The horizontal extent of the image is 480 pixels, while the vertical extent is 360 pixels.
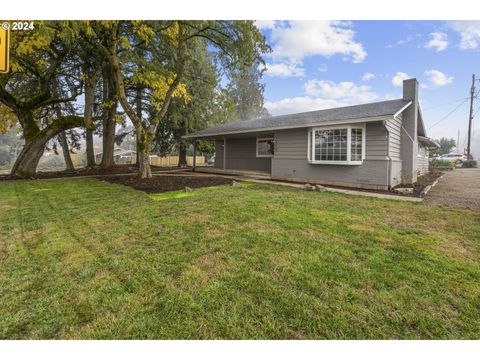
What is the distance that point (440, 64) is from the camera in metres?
9.29

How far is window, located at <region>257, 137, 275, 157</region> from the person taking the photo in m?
13.1

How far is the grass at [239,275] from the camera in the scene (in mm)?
1765

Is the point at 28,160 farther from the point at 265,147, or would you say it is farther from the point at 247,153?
the point at 265,147

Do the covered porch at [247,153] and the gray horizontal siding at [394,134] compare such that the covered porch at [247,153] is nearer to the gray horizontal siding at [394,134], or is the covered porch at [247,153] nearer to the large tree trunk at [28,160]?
the gray horizontal siding at [394,134]

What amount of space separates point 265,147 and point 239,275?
1141cm

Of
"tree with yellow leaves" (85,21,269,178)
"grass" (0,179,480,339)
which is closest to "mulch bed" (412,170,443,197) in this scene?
"grass" (0,179,480,339)

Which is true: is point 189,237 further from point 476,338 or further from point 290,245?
point 476,338

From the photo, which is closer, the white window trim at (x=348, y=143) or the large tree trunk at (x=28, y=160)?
the white window trim at (x=348, y=143)

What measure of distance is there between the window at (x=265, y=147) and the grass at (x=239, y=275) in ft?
28.5

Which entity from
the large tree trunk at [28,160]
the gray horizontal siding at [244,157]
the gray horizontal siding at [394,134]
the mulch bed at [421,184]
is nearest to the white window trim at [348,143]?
the gray horizontal siding at [394,134]

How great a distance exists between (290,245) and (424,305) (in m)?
1.48

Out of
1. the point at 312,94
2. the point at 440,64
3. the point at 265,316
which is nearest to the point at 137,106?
the point at 312,94

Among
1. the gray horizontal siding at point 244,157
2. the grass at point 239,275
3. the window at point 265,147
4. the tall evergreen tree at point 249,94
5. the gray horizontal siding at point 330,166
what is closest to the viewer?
the grass at point 239,275

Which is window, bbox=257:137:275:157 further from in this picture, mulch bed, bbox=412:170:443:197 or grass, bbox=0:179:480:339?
grass, bbox=0:179:480:339
